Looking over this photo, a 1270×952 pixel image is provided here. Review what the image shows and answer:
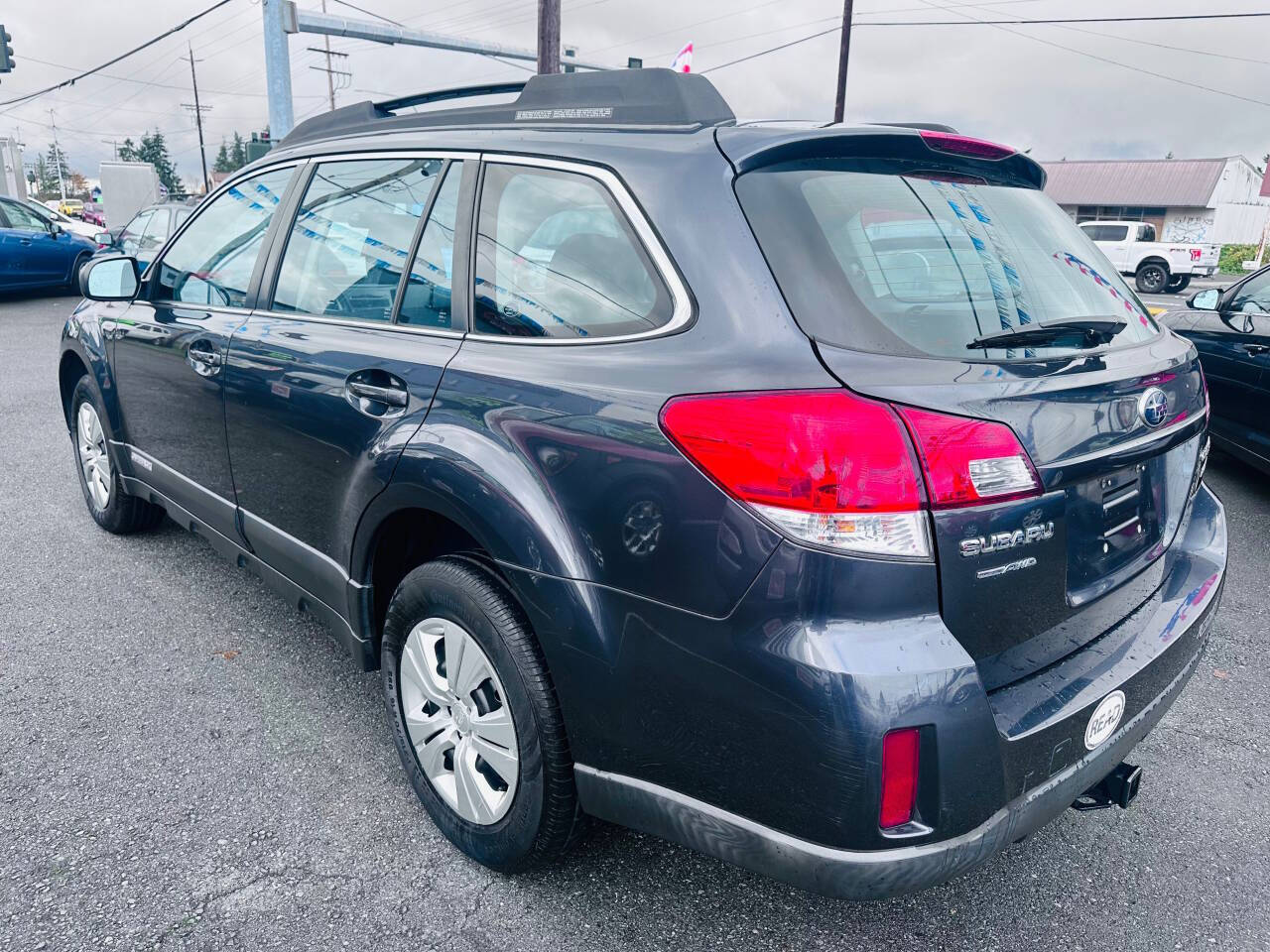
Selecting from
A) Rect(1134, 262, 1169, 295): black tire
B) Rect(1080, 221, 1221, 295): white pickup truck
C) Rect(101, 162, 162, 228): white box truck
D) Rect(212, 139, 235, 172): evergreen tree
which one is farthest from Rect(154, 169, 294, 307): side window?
Rect(212, 139, 235, 172): evergreen tree

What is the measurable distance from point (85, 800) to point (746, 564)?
6.71 ft

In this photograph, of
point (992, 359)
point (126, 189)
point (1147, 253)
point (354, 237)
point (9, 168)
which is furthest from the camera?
point (126, 189)

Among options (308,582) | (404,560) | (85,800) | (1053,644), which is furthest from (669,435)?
(85,800)

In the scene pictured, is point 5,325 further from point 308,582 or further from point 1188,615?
point 1188,615

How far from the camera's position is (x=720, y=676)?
5.44 ft

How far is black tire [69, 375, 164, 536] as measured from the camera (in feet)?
13.7

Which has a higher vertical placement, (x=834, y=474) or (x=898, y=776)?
(x=834, y=474)

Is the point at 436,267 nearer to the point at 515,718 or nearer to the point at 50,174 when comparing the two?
the point at 515,718

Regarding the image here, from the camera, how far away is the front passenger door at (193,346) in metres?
3.12

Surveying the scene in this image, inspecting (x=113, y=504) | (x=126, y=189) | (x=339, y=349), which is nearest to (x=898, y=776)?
(x=339, y=349)

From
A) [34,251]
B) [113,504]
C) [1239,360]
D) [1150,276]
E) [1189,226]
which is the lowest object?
[1150,276]

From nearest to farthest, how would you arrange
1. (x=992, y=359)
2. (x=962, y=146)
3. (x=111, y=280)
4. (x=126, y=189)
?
(x=992, y=359), (x=962, y=146), (x=111, y=280), (x=126, y=189)

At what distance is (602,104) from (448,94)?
2.97ft

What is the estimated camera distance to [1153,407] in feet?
6.59
